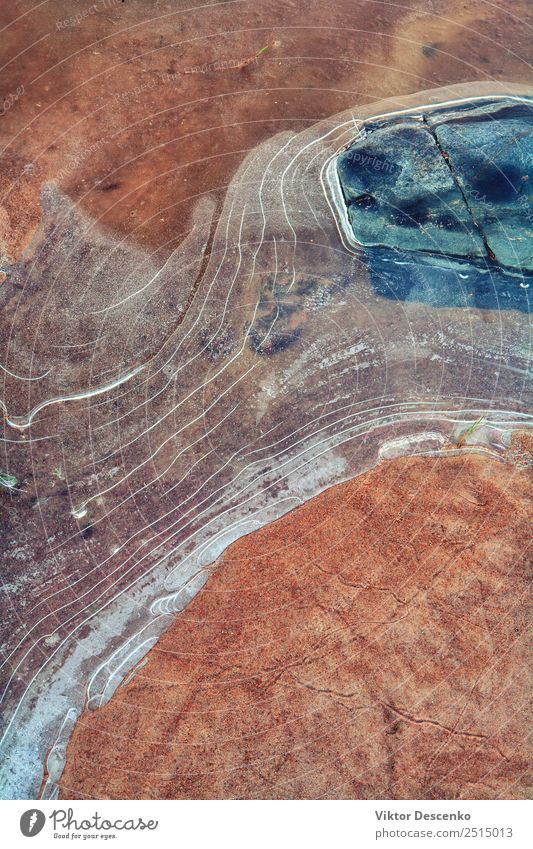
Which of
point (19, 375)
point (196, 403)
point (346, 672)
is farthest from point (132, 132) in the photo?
point (346, 672)

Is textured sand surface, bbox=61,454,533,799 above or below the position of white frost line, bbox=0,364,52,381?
below

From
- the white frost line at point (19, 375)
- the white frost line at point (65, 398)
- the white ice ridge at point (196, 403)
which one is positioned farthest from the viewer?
the white frost line at point (19, 375)

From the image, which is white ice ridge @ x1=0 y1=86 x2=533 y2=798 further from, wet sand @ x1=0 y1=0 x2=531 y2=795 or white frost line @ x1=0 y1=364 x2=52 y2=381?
white frost line @ x1=0 y1=364 x2=52 y2=381

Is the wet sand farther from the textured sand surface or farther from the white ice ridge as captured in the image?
the textured sand surface

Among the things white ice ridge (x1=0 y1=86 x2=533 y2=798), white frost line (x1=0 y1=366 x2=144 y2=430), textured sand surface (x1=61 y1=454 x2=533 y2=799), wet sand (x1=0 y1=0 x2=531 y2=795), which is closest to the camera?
textured sand surface (x1=61 y1=454 x2=533 y2=799)

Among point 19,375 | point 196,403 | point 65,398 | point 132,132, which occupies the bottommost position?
point 196,403

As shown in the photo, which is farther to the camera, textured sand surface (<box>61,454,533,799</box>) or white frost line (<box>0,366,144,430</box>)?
white frost line (<box>0,366,144,430</box>)

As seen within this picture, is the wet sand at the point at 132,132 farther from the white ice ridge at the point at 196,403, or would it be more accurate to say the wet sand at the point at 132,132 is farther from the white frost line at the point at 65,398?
the white frost line at the point at 65,398

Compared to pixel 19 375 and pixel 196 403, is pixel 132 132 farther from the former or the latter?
pixel 196 403

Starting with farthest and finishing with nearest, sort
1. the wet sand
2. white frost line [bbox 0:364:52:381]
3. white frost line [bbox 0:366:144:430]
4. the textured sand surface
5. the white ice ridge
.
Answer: white frost line [bbox 0:364:52:381] < white frost line [bbox 0:366:144:430] < the wet sand < the white ice ridge < the textured sand surface

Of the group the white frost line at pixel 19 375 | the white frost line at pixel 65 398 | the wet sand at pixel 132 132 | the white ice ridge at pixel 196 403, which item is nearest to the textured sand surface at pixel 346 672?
the white ice ridge at pixel 196 403

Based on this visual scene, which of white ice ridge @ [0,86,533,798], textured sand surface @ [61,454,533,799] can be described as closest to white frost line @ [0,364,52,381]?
white ice ridge @ [0,86,533,798]

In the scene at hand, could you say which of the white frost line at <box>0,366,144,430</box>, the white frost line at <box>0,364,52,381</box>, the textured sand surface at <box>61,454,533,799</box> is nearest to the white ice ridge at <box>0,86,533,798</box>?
the white frost line at <box>0,366,144,430</box>
